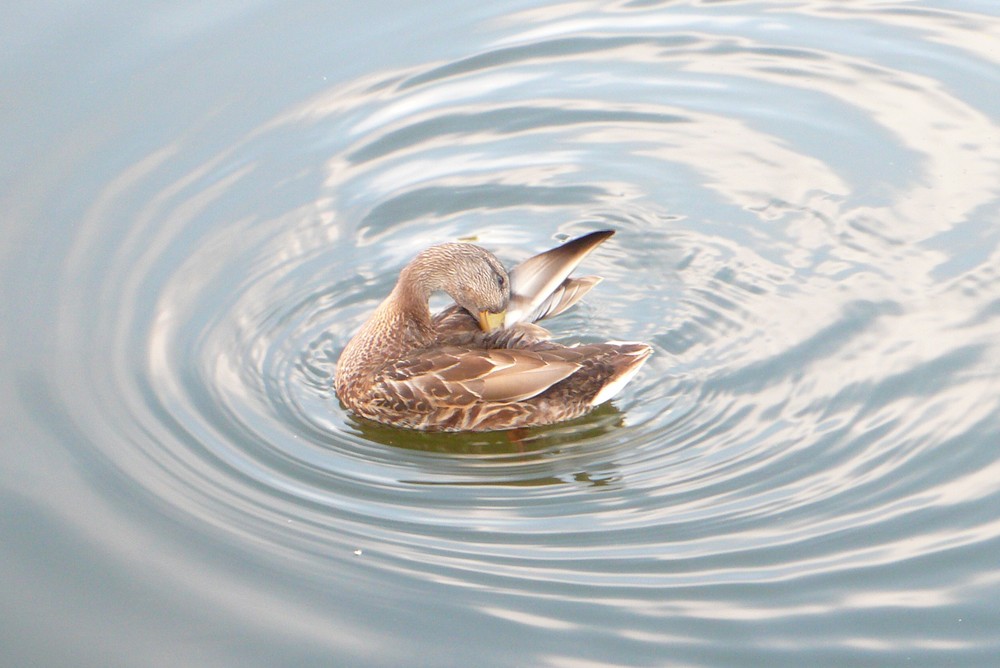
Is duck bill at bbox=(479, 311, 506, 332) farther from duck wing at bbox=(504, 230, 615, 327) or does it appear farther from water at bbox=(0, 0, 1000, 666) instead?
water at bbox=(0, 0, 1000, 666)

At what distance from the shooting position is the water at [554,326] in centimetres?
575

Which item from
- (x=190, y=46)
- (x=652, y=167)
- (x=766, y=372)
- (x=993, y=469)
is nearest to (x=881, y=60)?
(x=652, y=167)

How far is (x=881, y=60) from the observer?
34.0ft

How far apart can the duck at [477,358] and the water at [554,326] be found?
19cm

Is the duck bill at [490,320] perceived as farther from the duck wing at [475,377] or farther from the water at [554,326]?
the water at [554,326]

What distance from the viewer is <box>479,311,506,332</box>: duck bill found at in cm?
749

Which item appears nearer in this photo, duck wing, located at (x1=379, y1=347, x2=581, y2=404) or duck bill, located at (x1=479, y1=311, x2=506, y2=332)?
duck wing, located at (x1=379, y1=347, x2=581, y2=404)

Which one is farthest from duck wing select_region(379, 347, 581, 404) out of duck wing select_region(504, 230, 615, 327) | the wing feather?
duck wing select_region(504, 230, 615, 327)

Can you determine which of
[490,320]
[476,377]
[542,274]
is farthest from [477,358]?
[542,274]

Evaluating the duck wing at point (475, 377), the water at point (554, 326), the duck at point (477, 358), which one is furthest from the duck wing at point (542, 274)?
the water at point (554, 326)

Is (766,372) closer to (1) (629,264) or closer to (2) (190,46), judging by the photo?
(1) (629,264)

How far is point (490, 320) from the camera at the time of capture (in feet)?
24.6

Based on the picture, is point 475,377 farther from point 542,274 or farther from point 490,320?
point 542,274

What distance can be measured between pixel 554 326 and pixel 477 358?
3.36 feet
